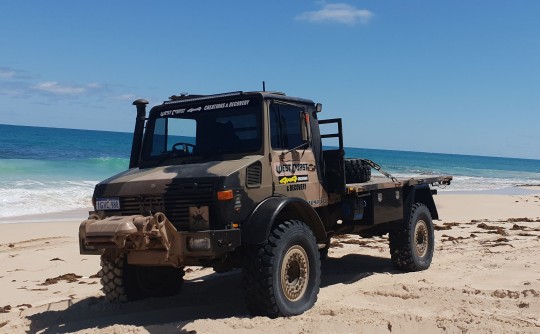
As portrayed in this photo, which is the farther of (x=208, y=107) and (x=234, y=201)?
(x=208, y=107)

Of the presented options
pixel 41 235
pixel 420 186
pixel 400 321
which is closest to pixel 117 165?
pixel 41 235

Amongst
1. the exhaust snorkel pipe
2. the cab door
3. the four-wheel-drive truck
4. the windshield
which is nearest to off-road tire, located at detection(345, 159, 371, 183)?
the four-wheel-drive truck

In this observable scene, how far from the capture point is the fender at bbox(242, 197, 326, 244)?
555cm

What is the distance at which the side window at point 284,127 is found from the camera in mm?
6391

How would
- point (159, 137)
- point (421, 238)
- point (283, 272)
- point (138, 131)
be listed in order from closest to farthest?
point (283, 272) → point (159, 137) → point (138, 131) → point (421, 238)

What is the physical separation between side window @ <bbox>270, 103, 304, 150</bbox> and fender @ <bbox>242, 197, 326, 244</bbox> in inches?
26.5

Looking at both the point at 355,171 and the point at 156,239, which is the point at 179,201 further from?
the point at 355,171

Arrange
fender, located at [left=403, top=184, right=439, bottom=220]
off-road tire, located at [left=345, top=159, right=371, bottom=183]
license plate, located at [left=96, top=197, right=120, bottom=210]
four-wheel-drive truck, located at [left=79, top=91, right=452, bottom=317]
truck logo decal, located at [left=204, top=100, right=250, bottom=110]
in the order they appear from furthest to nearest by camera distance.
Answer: fender, located at [left=403, top=184, right=439, bottom=220] < off-road tire, located at [left=345, top=159, right=371, bottom=183] < truck logo decal, located at [left=204, top=100, right=250, bottom=110] < license plate, located at [left=96, top=197, right=120, bottom=210] < four-wheel-drive truck, located at [left=79, top=91, right=452, bottom=317]

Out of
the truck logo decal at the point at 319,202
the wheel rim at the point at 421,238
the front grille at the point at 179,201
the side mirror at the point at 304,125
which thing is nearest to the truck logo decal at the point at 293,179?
the truck logo decal at the point at 319,202

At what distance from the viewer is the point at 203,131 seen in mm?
6664


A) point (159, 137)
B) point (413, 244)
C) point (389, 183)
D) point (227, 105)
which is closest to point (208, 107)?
point (227, 105)

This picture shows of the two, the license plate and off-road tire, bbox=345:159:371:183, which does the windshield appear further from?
off-road tire, bbox=345:159:371:183

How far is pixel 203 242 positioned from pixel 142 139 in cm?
214

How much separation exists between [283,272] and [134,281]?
1.86 m
